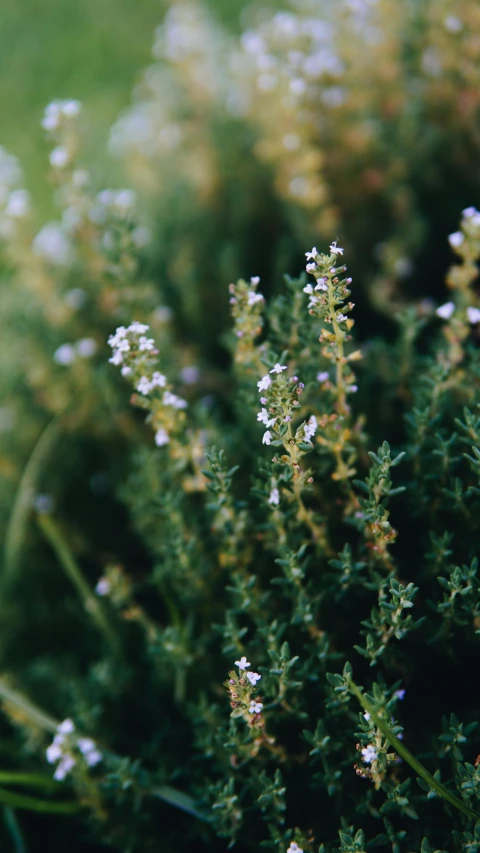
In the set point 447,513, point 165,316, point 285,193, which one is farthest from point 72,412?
point 447,513

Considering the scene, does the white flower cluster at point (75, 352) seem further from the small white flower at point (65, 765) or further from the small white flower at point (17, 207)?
the small white flower at point (65, 765)

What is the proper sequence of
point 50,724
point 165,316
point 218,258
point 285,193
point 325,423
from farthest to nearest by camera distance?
A: point 218,258 → point 285,193 → point 165,316 → point 50,724 → point 325,423

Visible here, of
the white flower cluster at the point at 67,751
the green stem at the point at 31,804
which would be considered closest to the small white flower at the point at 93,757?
the white flower cluster at the point at 67,751

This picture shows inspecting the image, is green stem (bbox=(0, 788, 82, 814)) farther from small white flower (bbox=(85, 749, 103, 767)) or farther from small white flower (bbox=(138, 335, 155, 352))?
small white flower (bbox=(138, 335, 155, 352))

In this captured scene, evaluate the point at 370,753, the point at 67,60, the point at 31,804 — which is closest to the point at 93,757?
the point at 31,804

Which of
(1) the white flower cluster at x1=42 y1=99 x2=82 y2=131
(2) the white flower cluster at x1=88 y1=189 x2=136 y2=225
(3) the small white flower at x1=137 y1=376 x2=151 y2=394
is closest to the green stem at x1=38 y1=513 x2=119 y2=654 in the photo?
(3) the small white flower at x1=137 y1=376 x2=151 y2=394

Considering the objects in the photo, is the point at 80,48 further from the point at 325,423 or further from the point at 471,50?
the point at 325,423

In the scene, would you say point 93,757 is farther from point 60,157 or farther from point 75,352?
point 60,157
